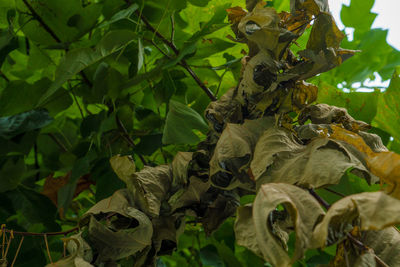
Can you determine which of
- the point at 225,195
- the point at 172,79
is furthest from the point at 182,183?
the point at 172,79

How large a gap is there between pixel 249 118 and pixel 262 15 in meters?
0.05

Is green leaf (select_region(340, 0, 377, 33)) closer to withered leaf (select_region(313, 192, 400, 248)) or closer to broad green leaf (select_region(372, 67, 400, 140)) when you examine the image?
broad green leaf (select_region(372, 67, 400, 140))

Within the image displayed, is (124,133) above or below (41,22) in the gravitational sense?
below

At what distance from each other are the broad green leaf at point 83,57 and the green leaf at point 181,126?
0.06 m

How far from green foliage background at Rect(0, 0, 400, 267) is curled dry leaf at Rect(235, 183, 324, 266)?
16 centimetres

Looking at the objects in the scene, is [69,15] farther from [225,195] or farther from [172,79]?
[225,195]

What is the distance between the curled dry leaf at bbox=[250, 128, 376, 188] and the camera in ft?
0.53

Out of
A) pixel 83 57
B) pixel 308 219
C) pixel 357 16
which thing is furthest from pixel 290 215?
pixel 357 16

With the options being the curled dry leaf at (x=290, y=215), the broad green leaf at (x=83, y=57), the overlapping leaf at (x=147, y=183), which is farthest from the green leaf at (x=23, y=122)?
the curled dry leaf at (x=290, y=215)

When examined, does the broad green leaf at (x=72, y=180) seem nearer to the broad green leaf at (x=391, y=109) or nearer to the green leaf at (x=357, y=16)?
the broad green leaf at (x=391, y=109)

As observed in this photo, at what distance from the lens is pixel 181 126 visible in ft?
1.05

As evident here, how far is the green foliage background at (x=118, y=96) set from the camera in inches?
13.5

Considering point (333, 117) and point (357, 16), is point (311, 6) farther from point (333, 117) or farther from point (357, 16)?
point (357, 16)

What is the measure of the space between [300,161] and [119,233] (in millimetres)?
97
